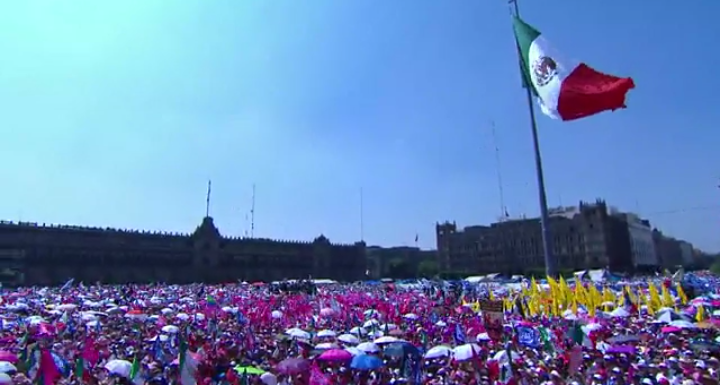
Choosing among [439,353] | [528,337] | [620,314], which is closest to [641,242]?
[620,314]

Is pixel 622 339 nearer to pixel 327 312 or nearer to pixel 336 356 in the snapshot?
pixel 336 356

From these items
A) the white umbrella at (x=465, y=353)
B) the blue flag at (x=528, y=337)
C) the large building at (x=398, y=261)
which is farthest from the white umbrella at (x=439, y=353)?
the large building at (x=398, y=261)

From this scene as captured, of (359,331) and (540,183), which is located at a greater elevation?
(540,183)

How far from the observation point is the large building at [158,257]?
64.9 m

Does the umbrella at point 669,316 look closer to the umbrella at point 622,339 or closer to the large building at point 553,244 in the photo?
the umbrella at point 622,339

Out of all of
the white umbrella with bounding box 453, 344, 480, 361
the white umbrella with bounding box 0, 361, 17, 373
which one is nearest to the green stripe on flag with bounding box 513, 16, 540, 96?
the white umbrella with bounding box 453, 344, 480, 361

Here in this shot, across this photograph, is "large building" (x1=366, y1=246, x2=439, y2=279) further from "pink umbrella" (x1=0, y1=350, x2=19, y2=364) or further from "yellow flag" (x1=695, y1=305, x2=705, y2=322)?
"pink umbrella" (x1=0, y1=350, x2=19, y2=364)

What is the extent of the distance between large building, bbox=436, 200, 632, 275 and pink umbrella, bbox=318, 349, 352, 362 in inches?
3325

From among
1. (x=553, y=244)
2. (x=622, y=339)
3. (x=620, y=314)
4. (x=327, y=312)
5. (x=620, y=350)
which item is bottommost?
(x=620, y=350)

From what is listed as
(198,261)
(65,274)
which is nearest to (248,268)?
(198,261)

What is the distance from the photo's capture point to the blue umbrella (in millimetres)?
10680

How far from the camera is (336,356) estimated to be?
11859 mm

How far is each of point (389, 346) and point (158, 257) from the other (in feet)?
229

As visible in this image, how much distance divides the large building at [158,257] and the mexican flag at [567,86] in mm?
62696
